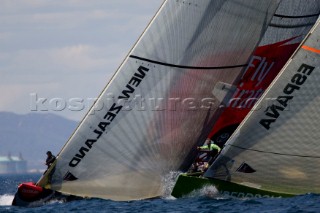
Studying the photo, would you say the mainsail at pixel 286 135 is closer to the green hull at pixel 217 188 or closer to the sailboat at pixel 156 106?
the green hull at pixel 217 188

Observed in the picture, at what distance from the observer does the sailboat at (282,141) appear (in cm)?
2022

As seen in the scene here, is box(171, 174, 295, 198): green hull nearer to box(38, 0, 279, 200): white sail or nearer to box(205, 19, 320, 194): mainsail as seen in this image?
box(205, 19, 320, 194): mainsail

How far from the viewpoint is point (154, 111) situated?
21562 mm

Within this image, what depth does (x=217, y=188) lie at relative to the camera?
21.0 meters

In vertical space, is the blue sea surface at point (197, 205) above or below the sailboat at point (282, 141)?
below

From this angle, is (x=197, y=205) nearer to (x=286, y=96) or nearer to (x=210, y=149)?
(x=210, y=149)

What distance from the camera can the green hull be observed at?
2070 cm

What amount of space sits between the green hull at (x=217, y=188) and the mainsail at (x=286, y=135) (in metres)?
0.11

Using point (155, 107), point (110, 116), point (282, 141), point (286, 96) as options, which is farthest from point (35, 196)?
point (286, 96)

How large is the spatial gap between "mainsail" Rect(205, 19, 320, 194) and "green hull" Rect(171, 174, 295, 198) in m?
0.11

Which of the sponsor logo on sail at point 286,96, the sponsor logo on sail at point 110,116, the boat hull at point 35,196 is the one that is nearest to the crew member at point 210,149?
the sponsor logo on sail at point 286,96

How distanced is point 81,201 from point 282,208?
5629 mm

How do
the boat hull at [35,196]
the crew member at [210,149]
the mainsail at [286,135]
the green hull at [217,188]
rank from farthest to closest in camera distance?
1. the crew member at [210,149]
2. the boat hull at [35,196]
3. the green hull at [217,188]
4. the mainsail at [286,135]

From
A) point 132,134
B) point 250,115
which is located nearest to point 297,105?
point 250,115
